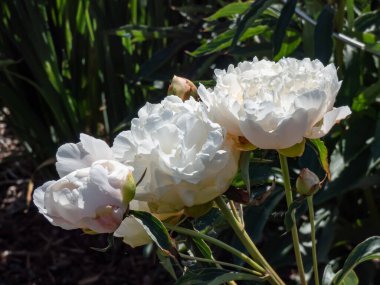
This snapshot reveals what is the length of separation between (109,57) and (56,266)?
73 centimetres

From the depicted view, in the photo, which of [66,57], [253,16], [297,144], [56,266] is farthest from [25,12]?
[297,144]

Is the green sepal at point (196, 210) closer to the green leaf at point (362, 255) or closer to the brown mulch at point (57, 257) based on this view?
the green leaf at point (362, 255)

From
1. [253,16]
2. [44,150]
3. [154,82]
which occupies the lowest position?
[44,150]

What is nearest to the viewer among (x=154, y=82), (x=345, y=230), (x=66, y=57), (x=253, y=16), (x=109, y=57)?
(x=253, y=16)

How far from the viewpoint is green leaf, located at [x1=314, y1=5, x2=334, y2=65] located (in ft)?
5.68

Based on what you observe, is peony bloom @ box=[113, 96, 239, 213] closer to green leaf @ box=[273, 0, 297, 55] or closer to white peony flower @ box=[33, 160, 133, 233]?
white peony flower @ box=[33, 160, 133, 233]

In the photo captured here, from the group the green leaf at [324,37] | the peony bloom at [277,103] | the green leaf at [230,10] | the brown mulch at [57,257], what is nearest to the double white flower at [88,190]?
the peony bloom at [277,103]

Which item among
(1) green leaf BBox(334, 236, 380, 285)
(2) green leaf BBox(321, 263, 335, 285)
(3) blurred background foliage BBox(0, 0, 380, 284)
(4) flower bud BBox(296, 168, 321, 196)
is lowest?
(3) blurred background foliage BBox(0, 0, 380, 284)

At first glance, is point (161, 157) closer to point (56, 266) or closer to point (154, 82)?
point (154, 82)

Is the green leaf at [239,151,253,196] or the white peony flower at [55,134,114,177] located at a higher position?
the white peony flower at [55,134,114,177]

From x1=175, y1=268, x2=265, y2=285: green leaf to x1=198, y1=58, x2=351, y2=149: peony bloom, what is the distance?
0.19 meters

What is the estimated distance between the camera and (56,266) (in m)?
2.67

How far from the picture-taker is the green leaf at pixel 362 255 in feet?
3.41

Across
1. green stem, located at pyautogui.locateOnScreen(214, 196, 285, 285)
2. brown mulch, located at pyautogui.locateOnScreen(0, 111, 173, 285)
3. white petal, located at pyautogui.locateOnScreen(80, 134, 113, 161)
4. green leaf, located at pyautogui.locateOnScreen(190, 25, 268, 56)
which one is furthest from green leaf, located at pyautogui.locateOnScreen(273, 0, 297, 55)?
brown mulch, located at pyautogui.locateOnScreen(0, 111, 173, 285)
